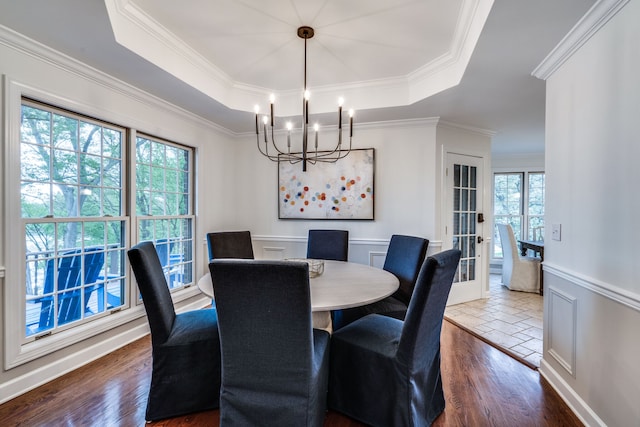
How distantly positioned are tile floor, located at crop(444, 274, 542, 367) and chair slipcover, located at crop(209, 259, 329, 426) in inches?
80.9

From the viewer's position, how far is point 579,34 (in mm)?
1745

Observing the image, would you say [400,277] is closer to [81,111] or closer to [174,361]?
[174,361]

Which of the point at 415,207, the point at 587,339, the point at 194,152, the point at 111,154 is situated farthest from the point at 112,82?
the point at 587,339

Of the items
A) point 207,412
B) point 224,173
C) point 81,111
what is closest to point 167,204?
point 224,173

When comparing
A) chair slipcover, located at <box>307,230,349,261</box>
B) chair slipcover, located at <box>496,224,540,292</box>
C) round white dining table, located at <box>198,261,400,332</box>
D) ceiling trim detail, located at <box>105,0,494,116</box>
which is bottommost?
chair slipcover, located at <box>496,224,540,292</box>

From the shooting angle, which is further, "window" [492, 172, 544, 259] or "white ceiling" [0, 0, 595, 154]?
"window" [492, 172, 544, 259]

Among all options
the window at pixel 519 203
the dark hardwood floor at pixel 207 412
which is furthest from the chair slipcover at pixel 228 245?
the window at pixel 519 203

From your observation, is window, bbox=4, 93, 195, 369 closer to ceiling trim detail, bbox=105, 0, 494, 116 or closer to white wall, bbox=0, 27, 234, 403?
white wall, bbox=0, 27, 234, 403

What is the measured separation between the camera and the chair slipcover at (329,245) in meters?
3.25

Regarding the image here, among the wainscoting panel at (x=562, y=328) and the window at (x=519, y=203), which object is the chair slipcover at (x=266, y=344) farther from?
the window at (x=519, y=203)

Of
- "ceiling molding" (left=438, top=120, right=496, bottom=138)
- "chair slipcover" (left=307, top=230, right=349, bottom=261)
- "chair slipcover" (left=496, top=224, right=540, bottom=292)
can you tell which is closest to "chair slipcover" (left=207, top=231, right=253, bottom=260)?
"chair slipcover" (left=307, top=230, right=349, bottom=261)

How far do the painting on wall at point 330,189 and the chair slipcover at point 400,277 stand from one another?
3.16 feet

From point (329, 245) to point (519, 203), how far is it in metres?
4.65

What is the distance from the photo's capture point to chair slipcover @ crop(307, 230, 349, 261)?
10.7 ft
